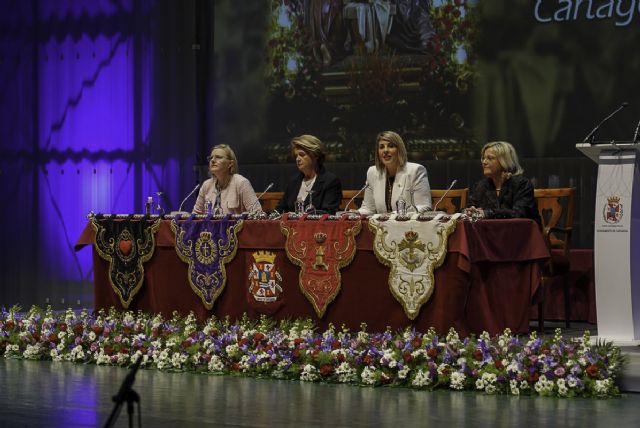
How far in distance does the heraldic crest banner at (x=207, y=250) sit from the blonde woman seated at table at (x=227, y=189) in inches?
19.5

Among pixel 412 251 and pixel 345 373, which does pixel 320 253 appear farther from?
pixel 345 373

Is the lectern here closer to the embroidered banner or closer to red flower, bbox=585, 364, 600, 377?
red flower, bbox=585, 364, 600, 377

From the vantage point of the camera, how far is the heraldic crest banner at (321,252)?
600 centimetres

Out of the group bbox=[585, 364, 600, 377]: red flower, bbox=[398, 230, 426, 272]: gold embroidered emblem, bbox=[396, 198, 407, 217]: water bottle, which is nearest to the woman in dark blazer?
bbox=[396, 198, 407, 217]: water bottle

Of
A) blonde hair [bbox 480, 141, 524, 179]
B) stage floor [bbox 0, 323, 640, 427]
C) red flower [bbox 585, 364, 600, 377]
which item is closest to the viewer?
stage floor [bbox 0, 323, 640, 427]

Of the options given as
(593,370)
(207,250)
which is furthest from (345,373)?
(207,250)

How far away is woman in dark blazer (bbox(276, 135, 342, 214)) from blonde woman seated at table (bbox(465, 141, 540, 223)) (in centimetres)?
85

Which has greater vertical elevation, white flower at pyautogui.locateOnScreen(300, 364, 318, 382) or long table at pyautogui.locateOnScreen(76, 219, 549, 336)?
long table at pyautogui.locateOnScreen(76, 219, 549, 336)

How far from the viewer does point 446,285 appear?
18.6ft

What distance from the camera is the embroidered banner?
6.23m

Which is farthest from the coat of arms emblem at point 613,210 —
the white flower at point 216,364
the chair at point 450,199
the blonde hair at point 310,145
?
the white flower at point 216,364

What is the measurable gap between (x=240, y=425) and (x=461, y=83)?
15.8ft

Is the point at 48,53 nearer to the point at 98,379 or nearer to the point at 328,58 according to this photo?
the point at 328,58

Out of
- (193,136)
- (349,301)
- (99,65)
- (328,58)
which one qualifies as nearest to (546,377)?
(349,301)
